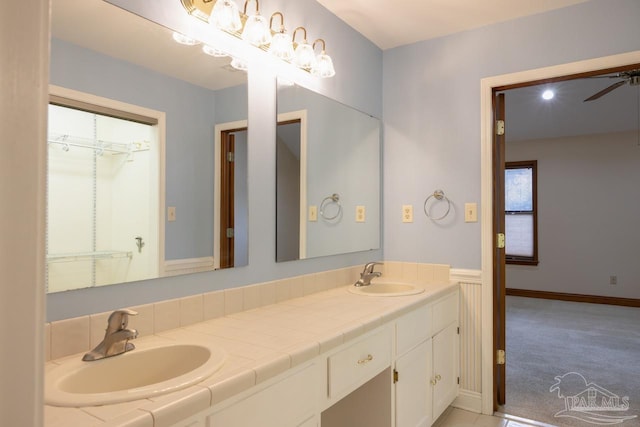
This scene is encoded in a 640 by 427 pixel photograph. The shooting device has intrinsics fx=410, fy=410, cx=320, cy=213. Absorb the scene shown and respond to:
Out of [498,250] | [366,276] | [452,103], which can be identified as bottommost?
[366,276]

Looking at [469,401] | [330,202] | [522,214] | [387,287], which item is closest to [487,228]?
[387,287]

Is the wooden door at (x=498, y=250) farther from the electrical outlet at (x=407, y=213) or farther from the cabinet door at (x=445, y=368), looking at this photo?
the electrical outlet at (x=407, y=213)

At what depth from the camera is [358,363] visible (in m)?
1.57

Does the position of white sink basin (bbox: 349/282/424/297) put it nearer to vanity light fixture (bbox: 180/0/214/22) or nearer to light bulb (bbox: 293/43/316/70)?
light bulb (bbox: 293/43/316/70)

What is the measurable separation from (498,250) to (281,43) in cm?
179

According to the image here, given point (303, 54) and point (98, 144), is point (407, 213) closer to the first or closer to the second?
point (303, 54)

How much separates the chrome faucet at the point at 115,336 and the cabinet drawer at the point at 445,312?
5.23 ft

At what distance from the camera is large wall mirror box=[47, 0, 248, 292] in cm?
121

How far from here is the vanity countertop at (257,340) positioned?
33.4 inches

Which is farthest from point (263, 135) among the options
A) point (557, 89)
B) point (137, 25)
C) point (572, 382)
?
point (557, 89)

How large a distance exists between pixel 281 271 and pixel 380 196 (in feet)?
3.70

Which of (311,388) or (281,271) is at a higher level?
(281,271)

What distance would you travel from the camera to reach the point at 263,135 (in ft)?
6.28

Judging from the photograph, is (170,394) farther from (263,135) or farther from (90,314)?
(263,135)
